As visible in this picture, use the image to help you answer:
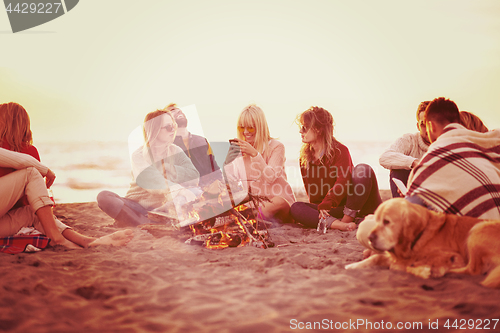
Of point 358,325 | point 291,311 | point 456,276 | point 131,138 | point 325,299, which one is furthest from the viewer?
point 131,138

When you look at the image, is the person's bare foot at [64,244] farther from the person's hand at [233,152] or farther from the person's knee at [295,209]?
the person's knee at [295,209]

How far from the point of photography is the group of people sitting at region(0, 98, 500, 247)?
380cm

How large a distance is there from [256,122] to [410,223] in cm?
338

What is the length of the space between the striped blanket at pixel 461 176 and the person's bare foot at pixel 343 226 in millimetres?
2167

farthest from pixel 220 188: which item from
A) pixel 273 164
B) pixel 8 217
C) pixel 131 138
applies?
pixel 8 217

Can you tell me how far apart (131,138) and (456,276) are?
461 centimetres

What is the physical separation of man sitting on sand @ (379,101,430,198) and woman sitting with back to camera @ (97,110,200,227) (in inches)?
110

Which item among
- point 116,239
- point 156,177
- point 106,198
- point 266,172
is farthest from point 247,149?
point 106,198

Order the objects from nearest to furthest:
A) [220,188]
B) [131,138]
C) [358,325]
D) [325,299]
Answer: [358,325] → [325,299] → [220,188] → [131,138]

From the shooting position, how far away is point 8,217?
148 inches

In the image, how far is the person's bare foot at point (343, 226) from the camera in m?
4.91

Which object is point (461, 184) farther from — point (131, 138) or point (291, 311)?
point (131, 138)

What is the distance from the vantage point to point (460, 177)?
2650mm

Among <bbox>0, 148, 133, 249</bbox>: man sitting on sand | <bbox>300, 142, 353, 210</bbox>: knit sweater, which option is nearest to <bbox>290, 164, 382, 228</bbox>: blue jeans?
<bbox>300, 142, 353, 210</bbox>: knit sweater
